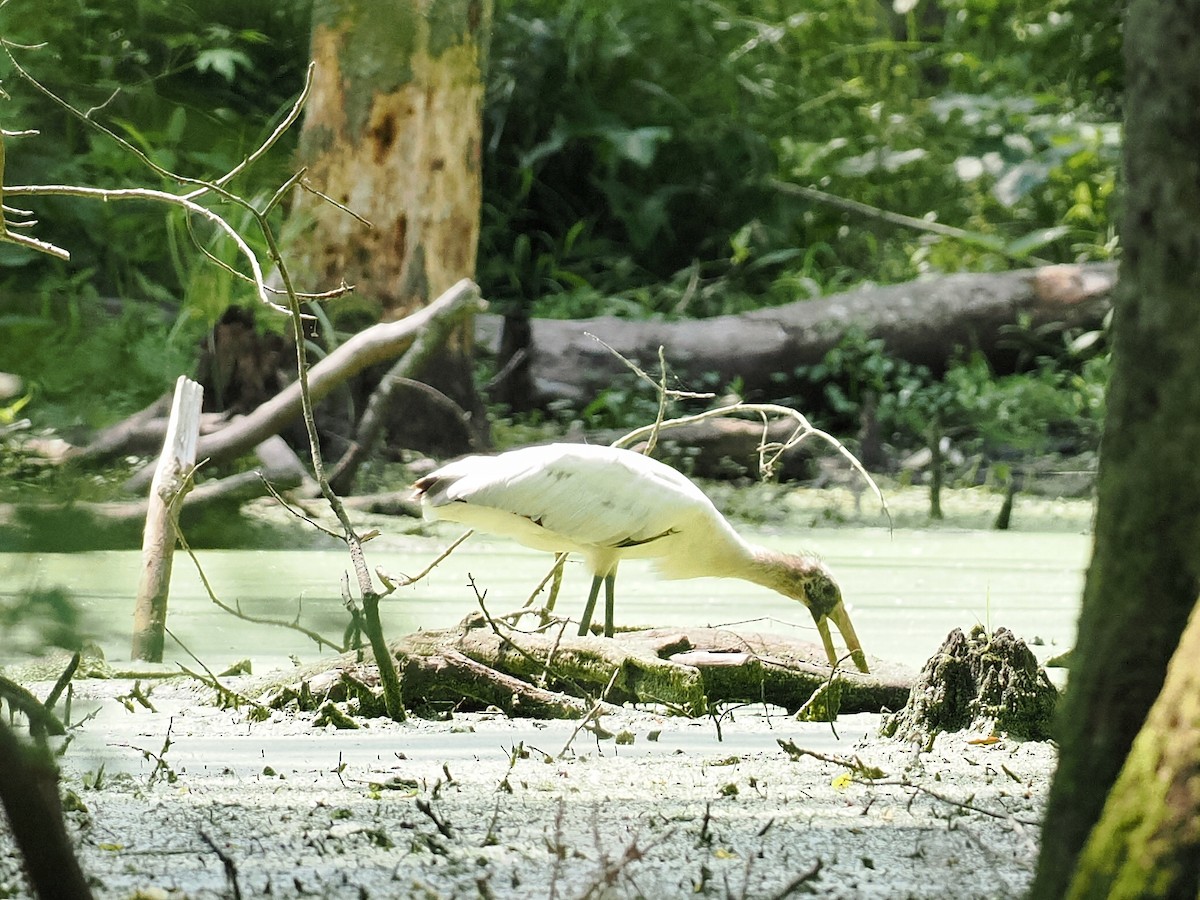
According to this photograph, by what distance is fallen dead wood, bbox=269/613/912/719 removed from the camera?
3.35m

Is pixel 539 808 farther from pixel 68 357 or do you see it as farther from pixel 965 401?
pixel 965 401

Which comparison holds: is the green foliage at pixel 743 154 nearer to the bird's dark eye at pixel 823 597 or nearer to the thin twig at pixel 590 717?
the bird's dark eye at pixel 823 597

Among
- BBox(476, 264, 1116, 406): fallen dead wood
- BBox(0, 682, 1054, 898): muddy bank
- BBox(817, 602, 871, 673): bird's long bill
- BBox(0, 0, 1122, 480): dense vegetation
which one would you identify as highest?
BBox(0, 0, 1122, 480): dense vegetation

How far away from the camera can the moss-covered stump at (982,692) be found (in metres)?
3.14

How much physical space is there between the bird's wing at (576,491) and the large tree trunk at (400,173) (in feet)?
12.2

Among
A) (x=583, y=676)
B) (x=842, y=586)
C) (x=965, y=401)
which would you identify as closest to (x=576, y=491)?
(x=583, y=676)

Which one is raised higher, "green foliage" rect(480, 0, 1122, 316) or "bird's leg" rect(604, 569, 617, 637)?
"green foliage" rect(480, 0, 1122, 316)

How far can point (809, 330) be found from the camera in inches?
363

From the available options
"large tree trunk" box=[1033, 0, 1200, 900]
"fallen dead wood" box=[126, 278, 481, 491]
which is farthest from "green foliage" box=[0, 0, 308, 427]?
"fallen dead wood" box=[126, 278, 481, 491]

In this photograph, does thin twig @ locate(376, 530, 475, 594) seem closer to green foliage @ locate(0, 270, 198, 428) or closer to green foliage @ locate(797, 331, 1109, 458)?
green foliage @ locate(0, 270, 198, 428)

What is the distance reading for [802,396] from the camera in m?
9.20

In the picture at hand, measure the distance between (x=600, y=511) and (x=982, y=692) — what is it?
1106mm

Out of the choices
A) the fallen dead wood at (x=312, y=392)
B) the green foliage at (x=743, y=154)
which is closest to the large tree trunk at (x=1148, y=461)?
the fallen dead wood at (x=312, y=392)

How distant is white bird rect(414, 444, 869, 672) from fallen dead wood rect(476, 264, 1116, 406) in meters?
4.42
